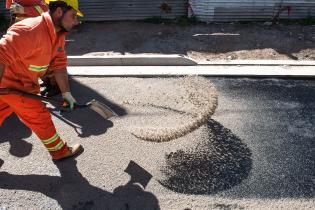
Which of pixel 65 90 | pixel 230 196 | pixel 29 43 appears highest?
pixel 29 43

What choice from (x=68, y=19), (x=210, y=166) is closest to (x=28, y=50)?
(x=68, y=19)

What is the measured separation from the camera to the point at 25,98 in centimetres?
334

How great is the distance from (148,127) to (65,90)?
134cm

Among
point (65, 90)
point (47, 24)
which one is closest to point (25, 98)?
point (65, 90)

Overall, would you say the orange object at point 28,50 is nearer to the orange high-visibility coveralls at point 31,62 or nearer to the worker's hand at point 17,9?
the orange high-visibility coveralls at point 31,62

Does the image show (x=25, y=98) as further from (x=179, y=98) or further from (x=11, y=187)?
(x=179, y=98)

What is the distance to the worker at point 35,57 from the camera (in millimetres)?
3021

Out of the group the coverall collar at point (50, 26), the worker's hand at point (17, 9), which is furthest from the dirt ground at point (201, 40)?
the coverall collar at point (50, 26)

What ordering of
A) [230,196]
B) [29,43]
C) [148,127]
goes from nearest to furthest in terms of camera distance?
[29,43]
[230,196]
[148,127]

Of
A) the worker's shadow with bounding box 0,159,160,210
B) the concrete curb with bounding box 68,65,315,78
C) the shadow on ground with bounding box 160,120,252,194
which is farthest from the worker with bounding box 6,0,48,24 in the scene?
the shadow on ground with bounding box 160,120,252,194

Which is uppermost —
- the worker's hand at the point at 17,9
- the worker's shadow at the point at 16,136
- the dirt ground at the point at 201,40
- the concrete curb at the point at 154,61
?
the worker's hand at the point at 17,9

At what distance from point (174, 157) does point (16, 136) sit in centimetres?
207

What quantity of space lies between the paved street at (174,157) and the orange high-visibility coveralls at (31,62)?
55 centimetres

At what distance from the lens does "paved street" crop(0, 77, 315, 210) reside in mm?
3553
